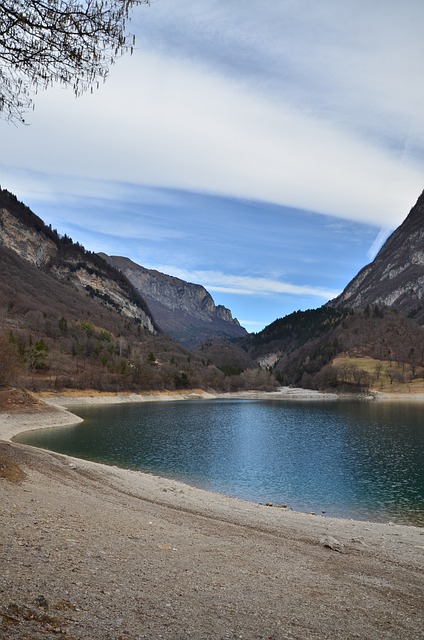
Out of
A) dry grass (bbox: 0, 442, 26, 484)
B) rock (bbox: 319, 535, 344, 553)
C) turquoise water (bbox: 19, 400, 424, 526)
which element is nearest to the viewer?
rock (bbox: 319, 535, 344, 553)

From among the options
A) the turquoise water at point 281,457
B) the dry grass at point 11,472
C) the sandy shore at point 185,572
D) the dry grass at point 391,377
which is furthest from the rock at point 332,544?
the dry grass at point 391,377

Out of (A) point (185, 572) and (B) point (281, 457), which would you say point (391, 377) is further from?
(A) point (185, 572)

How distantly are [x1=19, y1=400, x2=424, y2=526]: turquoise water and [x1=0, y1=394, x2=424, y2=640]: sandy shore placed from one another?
8.69m

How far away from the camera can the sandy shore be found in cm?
658

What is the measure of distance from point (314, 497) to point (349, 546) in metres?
12.8

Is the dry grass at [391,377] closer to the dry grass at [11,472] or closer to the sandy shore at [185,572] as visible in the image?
the sandy shore at [185,572]

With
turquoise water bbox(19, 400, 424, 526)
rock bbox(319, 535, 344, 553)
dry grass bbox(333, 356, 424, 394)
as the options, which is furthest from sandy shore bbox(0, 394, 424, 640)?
dry grass bbox(333, 356, 424, 394)

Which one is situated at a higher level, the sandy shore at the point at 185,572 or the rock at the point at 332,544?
the sandy shore at the point at 185,572

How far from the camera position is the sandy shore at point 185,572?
6578 millimetres

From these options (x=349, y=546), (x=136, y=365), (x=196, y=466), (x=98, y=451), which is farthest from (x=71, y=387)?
(x=349, y=546)

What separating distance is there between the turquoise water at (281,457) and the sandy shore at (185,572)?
8690 millimetres

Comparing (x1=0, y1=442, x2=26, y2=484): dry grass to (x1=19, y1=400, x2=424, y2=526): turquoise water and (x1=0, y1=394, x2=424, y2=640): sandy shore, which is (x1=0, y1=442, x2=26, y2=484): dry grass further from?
(x1=19, y1=400, x2=424, y2=526): turquoise water

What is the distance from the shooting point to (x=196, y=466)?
35938 millimetres

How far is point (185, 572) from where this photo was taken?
932cm
